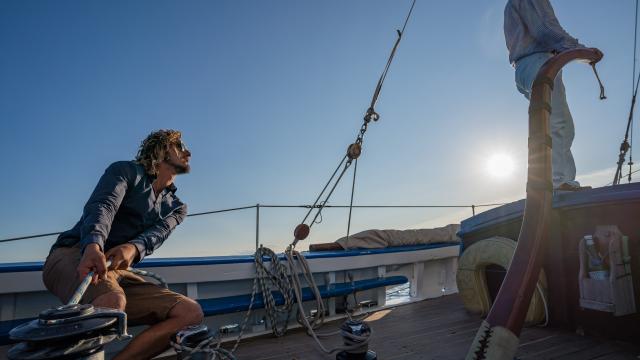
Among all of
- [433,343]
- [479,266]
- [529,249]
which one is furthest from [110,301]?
[479,266]

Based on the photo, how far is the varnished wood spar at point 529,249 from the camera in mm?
918

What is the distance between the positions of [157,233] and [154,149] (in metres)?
0.59

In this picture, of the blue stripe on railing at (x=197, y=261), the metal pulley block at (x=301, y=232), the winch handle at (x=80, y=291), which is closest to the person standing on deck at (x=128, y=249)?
the winch handle at (x=80, y=291)

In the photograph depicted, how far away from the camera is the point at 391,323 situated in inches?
116

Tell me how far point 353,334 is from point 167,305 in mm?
1024

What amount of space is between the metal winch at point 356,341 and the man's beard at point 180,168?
1562mm

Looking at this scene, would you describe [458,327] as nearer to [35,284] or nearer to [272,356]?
[272,356]

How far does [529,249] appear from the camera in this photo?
951 mm

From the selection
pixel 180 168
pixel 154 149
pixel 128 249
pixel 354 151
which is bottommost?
pixel 128 249

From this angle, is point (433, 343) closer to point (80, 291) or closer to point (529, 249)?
point (529, 249)

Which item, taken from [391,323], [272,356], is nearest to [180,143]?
[272,356]

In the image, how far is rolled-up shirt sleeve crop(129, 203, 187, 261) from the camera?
1941mm

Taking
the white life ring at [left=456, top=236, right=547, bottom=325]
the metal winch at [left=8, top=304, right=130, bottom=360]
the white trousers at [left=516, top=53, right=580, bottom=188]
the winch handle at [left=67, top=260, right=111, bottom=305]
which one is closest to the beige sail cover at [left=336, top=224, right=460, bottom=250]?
the white life ring at [left=456, top=236, right=547, bottom=325]

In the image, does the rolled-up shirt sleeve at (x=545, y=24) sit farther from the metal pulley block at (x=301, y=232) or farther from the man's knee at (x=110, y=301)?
the man's knee at (x=110, y=301)
